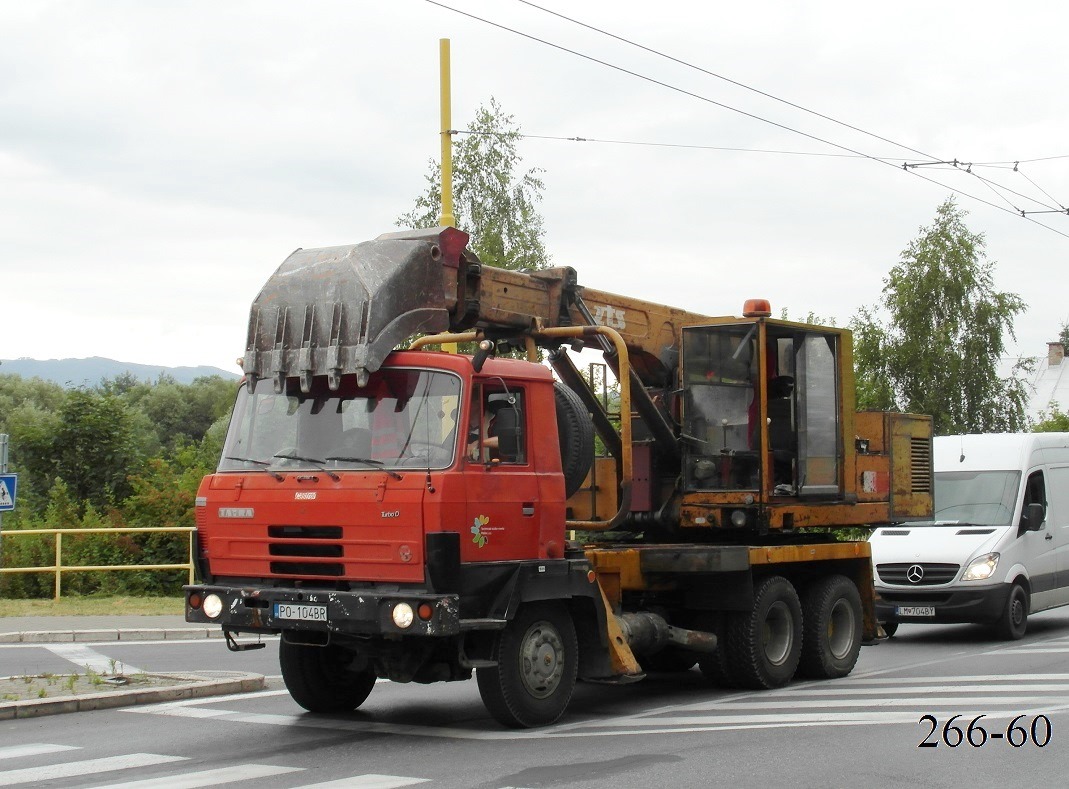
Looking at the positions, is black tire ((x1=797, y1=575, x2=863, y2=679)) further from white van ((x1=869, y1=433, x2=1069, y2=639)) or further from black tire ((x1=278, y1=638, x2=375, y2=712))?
black tire ((x1=278, y1=638, x2=375, y2=712))

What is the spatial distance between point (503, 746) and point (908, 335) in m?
37.5

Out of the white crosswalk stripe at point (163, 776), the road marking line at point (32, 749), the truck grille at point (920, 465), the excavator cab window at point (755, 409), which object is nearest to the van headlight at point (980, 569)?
the truck grille at point (920, 465)

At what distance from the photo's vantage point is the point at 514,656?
31.4ft

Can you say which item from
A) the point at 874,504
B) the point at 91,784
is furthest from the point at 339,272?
the point at 874,504

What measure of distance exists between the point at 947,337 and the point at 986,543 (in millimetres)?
28166

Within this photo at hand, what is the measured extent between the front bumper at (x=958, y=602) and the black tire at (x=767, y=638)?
446 cm

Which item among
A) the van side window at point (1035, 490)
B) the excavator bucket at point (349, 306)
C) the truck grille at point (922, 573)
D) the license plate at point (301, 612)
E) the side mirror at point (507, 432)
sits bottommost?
the truck grille at point (922, 573)

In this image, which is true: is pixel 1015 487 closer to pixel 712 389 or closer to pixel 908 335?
pixel 712 389

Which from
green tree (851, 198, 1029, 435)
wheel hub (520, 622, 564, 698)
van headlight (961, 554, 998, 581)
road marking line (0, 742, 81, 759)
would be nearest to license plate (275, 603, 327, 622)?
wheel hub (520, 622, 564, 698)

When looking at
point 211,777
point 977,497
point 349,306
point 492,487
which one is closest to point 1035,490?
point 977,497

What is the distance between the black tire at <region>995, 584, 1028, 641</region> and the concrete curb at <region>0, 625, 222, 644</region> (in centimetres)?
983

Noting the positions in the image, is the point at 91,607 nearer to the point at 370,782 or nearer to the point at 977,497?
the point at 977,497

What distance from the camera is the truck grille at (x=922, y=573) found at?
16641mm

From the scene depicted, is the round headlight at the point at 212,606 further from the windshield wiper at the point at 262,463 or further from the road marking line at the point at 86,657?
the road marking line at the point at 86,657
